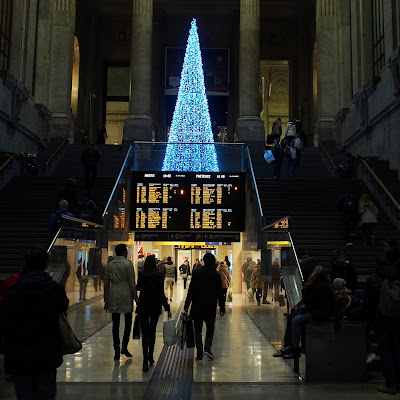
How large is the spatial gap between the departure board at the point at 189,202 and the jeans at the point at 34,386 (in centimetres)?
1356

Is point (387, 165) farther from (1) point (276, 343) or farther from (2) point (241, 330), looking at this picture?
(1) point (276, 343)

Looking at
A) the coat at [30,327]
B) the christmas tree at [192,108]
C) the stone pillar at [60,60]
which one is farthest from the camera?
the stone pillar at [60,60]

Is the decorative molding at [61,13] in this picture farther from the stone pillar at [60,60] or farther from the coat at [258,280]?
the coat at [258,280]

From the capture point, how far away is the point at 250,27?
24500mm

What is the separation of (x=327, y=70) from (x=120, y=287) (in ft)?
64.4

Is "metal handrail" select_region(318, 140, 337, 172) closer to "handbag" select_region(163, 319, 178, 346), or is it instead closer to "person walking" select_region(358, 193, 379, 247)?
"person walking" select_region(358, 193, 379, 247)

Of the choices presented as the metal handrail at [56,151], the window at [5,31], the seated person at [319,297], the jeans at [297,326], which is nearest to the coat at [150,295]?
the jeans at [297,326]

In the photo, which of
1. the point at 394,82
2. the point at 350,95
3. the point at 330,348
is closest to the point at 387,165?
the point at 394,82

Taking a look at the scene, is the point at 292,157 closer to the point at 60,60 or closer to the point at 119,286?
the point at 119,286

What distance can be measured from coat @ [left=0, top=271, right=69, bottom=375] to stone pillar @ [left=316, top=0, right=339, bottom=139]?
21.6 meters

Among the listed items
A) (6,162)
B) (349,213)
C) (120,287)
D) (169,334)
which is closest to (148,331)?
(169,334)

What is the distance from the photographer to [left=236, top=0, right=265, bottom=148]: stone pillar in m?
23.8

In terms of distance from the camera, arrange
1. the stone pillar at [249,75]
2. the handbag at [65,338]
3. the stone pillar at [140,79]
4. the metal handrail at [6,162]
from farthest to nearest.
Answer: the stone pillar at [140,79]
the stone pillar at [249,75]
the metal handrail at [6,162]
the handbag at [65,338]

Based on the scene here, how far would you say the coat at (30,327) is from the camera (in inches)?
135
